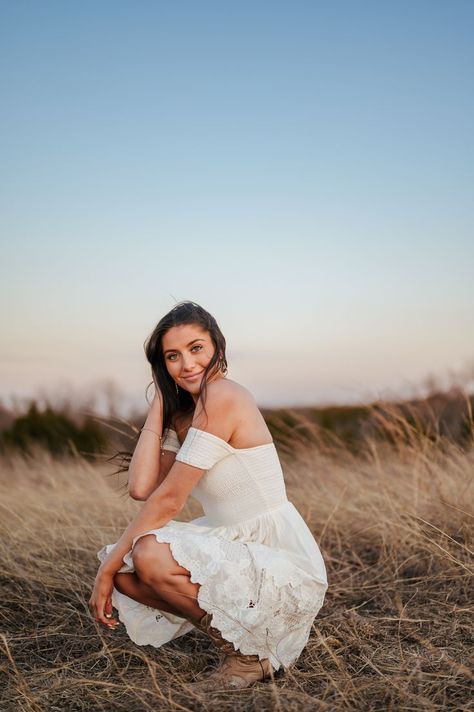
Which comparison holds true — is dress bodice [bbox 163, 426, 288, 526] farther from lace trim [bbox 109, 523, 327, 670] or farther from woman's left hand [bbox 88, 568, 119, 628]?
woman's left hand [bbox 88, 568, 119, 628]

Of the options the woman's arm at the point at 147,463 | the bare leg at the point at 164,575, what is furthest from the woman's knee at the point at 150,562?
the woman's arm at the point at 147,463

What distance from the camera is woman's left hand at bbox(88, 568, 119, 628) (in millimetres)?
2713

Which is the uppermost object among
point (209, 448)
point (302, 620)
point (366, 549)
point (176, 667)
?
point (209, 448)

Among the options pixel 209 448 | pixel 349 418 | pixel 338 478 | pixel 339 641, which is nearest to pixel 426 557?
pixel 339 641

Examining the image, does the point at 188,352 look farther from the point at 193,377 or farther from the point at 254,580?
the point at 254,580

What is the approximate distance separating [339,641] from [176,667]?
74 cm

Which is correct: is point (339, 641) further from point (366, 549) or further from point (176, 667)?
point (366, 549)

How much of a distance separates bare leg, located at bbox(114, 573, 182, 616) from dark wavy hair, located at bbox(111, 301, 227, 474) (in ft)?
2.10

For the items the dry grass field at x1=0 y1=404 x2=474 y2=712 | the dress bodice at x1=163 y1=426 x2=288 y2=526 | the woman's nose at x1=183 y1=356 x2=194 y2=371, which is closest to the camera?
the dry grass field at x1=0 y1=404 x2=474 y2=712

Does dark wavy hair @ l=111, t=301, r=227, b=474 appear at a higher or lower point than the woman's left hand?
higher

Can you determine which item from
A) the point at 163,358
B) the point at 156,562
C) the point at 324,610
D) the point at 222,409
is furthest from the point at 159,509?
the point at 324,610

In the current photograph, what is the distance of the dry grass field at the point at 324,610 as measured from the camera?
2.54 meters

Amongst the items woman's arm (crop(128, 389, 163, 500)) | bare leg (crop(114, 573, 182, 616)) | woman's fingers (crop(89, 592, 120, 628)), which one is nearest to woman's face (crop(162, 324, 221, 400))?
woman's arm (crop(128, 389, 163, 500))

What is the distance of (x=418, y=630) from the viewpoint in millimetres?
3256
